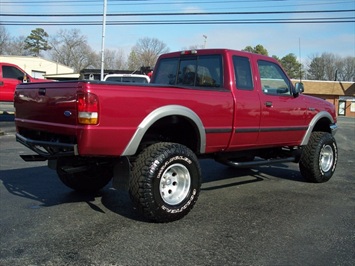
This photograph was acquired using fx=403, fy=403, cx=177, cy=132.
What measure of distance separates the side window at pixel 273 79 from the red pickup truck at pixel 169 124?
0.06 feet

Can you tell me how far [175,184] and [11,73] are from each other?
1286 centimetres

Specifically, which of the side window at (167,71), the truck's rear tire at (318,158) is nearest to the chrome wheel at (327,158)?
the truck's rear tire at (318,158)

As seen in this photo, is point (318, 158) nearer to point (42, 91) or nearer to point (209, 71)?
point (209, 71)

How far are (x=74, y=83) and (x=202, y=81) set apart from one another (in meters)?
2.27

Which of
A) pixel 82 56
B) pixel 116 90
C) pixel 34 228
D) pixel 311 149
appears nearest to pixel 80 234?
pixel 34 228

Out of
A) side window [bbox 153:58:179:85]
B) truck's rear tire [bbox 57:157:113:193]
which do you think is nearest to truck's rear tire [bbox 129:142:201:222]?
truck's rear tire [bbox 57:157:113:193]

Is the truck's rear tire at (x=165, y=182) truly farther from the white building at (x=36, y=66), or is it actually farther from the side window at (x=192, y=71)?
the white building at (x=36, y=66)

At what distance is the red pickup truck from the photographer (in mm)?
4188

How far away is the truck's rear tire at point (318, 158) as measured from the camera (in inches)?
273

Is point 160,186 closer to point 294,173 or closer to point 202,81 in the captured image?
point 202,81

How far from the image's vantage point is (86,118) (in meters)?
4.03

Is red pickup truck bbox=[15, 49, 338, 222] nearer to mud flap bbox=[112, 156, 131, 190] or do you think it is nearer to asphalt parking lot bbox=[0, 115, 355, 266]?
mud flap bbox=[112, 156, 131, 190]

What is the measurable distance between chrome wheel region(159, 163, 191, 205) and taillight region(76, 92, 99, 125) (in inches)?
43.2

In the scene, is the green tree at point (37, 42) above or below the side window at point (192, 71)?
above
